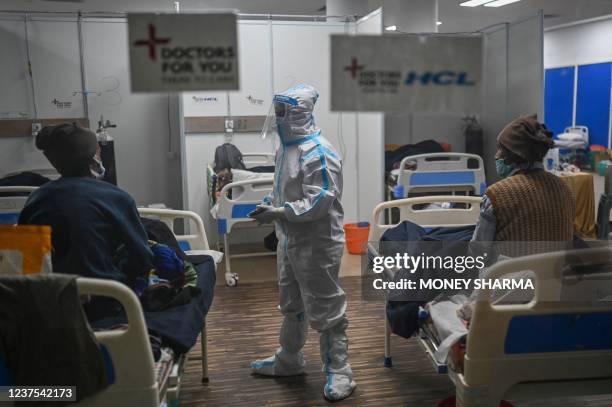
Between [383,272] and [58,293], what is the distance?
44.0 inches

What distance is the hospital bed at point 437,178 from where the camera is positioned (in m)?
4.49

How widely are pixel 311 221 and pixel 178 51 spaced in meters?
1.53

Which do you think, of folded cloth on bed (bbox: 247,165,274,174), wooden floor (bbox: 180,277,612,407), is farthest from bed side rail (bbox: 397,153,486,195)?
wooden floor (bbox: 180,277,612,407)

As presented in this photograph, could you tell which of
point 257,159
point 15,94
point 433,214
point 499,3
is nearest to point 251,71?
point 433,214

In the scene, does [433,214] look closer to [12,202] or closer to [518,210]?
[518,210]

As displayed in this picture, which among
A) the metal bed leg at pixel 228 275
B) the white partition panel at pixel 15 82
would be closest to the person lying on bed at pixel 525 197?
the white partition panel at pixel 15 82

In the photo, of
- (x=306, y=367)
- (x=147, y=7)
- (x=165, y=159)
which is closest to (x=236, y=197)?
(x=165, y=159)

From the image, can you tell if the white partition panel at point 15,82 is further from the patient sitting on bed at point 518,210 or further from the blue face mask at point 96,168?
the patient sitting on bed at point 518,210

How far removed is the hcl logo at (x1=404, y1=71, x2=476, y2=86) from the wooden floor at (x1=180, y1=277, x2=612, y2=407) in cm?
181

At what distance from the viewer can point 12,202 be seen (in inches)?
61.8

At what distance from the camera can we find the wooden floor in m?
2.52

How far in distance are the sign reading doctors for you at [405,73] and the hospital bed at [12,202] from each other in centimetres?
85

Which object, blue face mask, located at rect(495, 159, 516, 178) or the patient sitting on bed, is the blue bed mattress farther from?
blue face mask, located at rect(495, 159, 516, 178)

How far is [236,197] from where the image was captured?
4.10 meters
